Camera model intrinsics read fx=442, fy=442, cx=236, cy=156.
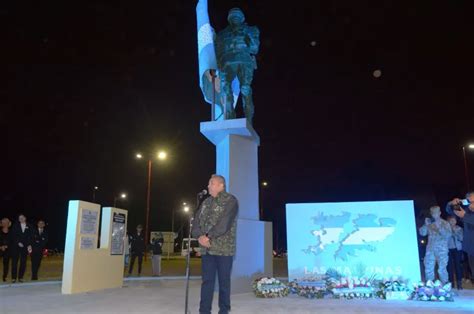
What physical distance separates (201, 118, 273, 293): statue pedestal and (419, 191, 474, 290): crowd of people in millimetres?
3435

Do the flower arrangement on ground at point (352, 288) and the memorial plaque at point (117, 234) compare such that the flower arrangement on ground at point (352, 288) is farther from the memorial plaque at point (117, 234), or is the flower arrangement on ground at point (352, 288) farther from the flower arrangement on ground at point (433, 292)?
the memorial plaque at point (117, 234)

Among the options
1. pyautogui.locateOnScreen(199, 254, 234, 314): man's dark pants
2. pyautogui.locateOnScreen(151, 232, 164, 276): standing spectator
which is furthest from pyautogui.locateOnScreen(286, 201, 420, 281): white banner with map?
pyautogui.locateOnScreen(151, 232, 164, 276): standing spectator

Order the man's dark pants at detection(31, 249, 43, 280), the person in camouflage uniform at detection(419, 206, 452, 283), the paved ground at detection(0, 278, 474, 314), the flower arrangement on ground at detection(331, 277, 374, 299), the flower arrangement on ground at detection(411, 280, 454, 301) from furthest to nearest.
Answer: the man's dark pants at detection(31, 249, 43, 280) → the person in camouflage uniform at detection(419, 206, 452, 283) → the flower arrangement on ground at detection(331, 277, 374, 299) → the flower arrangement on ground at detection(411, 280, 454, 301) → the paved ground at detection(0, 278, 474, 314)

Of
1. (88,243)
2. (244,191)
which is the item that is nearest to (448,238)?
(244,191)

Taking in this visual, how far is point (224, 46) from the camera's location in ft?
34.5

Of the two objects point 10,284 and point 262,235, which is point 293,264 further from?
point 10,284

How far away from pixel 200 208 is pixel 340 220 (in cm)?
448

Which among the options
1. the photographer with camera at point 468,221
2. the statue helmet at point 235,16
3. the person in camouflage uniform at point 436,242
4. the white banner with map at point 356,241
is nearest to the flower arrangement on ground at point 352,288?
the white banner with map at point 356,241

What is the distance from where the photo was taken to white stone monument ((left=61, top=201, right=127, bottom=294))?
30.5ft

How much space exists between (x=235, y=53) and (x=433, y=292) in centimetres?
648

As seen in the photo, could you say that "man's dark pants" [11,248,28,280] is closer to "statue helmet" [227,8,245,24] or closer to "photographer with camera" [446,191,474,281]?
"statue helmet" [227,8,245,24]

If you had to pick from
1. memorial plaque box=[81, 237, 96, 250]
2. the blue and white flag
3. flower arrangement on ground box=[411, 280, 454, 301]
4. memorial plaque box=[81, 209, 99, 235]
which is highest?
the blue and white flag

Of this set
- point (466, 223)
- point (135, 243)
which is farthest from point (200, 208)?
point (135, 243)

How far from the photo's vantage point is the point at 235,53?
34.0 feet
